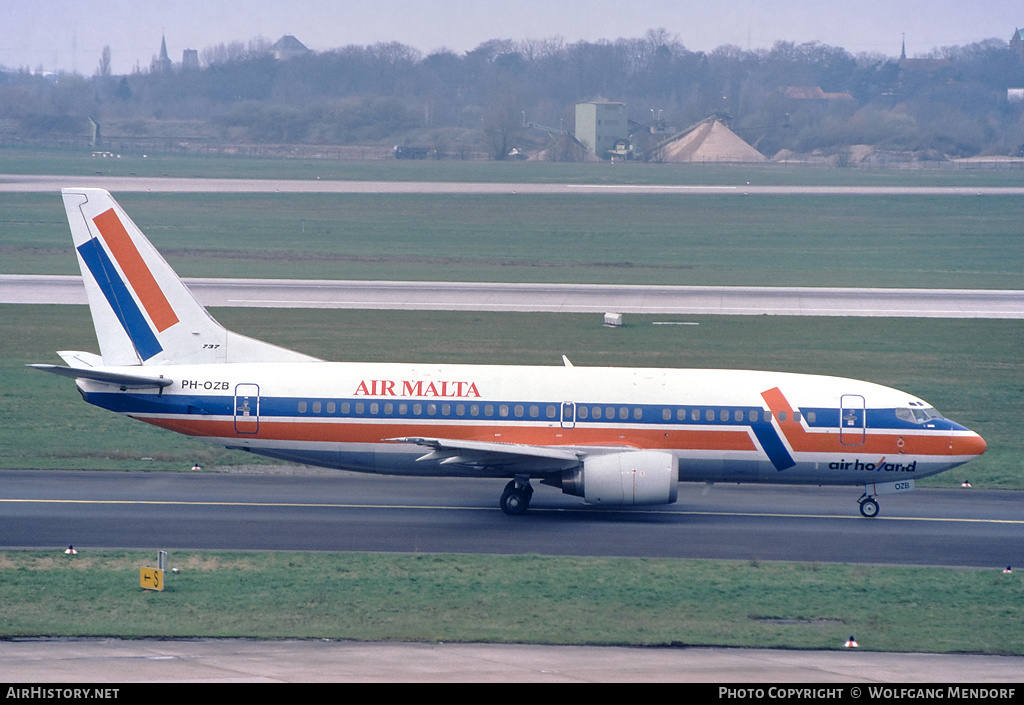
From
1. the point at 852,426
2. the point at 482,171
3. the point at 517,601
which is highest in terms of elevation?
the point at 482,171

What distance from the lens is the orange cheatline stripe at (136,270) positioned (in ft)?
102

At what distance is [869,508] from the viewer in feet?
101

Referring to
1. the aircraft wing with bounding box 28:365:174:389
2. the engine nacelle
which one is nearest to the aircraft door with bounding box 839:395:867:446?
the engine nacelle

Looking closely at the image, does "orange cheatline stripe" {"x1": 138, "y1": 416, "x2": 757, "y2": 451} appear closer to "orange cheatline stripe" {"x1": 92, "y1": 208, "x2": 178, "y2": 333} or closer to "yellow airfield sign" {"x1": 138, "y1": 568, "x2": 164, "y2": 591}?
"orange cheatline stripe" {"x1": 92, "y1": 208, "x2": 178, "y2": 333}

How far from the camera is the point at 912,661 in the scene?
66.1 ft

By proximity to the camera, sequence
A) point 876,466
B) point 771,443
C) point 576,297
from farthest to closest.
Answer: point 576,297 < point 876,466 < point 771,443

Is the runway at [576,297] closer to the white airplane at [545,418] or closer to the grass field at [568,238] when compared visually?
the grass field at [568,238]

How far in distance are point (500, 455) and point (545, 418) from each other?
2.03 metres

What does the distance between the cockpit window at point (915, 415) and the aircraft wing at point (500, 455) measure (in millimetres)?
8820

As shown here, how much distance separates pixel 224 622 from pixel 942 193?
445ft

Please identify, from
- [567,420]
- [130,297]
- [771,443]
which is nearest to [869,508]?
[771,443]

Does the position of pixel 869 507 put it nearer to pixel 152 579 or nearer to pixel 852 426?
pixel 852 426

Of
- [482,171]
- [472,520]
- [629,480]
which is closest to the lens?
[629,480]

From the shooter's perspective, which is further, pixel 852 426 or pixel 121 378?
pixel 852 426
